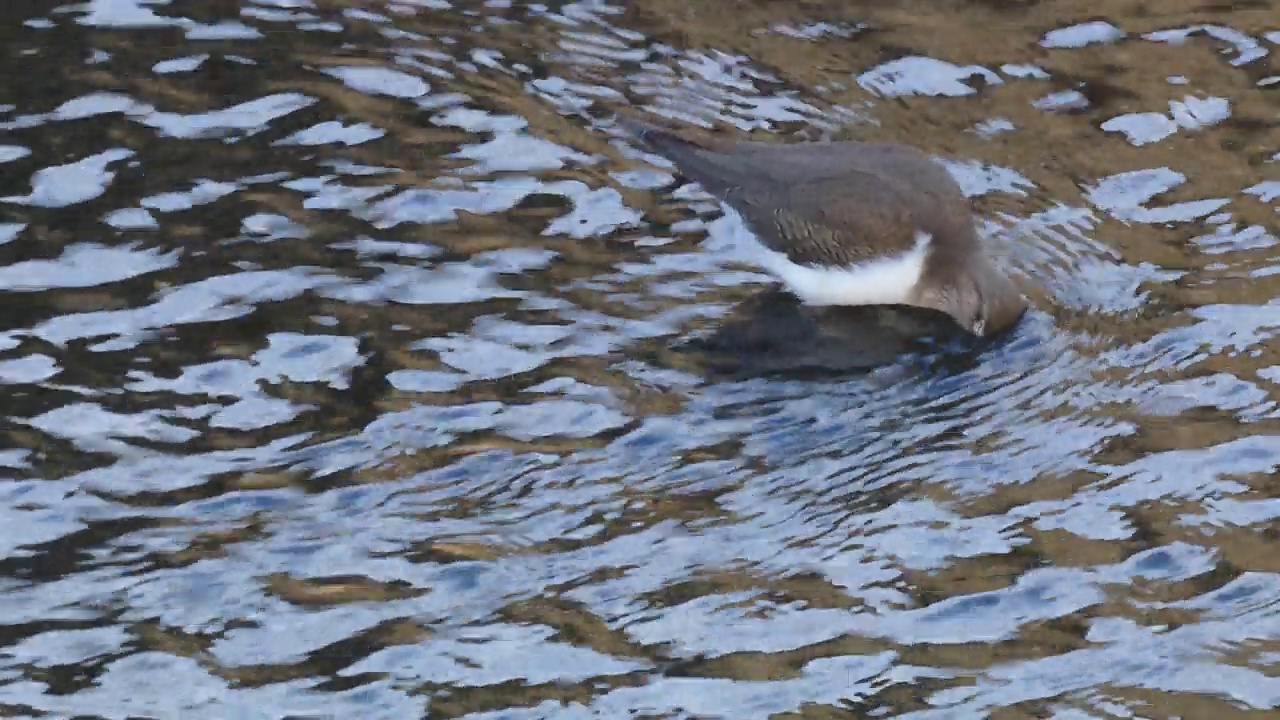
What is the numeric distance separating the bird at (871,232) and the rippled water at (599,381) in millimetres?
202

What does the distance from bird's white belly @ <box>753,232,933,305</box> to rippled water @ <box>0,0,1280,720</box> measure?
168 millimetres

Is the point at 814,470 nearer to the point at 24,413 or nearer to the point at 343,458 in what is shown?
the point at 343,458

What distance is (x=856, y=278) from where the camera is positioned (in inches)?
356

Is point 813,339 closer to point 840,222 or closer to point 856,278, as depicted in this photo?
point 856,278

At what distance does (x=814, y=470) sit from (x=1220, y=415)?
1.67 meters

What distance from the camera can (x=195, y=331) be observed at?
8.36 m

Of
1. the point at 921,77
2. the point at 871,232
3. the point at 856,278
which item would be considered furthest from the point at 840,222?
the point at 921,77

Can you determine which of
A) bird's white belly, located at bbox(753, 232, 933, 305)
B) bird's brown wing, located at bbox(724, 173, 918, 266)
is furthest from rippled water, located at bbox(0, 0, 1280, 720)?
bird's brown wing, located at bbox(724, 173, 918, 266)

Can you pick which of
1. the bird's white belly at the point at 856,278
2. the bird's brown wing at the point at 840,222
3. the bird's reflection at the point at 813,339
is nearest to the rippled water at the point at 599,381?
the bird's reflection at the point at 813,339

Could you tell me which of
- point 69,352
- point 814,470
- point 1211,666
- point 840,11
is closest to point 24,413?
point 69,352

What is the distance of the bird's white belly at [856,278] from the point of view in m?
8.98

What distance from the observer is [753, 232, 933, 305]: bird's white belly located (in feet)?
29.5

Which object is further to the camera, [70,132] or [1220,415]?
[70,132]

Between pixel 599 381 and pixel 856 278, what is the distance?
1496 mm
